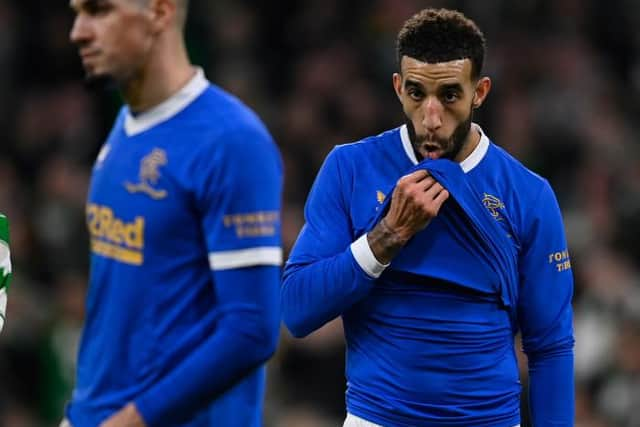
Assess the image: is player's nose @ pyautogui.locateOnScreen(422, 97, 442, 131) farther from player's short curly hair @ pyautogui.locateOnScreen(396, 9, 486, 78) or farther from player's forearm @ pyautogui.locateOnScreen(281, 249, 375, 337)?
player's forearm @ pyautogui.locateOnScreen(281, 249, 375, 337)

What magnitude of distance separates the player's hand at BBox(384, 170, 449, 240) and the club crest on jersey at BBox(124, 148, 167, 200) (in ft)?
2.65

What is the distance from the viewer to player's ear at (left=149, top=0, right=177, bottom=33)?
359 centimetres

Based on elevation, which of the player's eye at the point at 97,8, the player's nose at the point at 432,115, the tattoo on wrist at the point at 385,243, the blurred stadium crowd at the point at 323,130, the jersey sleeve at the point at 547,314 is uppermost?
the player's eye at the point at 97,8

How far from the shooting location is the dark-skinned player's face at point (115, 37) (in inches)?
141

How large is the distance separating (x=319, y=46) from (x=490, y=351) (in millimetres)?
7452

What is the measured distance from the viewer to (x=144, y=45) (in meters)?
3.58

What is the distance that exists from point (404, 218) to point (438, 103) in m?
0.35

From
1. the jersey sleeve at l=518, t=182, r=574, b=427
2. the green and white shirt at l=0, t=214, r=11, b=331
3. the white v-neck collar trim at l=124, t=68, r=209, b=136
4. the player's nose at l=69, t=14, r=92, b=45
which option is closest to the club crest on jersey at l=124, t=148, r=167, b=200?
the white v-neck collar trim at l=124, t=68, r=209, b=136

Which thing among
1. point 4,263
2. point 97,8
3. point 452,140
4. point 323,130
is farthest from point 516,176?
point 323,130

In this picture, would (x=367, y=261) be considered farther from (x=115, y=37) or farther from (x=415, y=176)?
(x=115, y=37)

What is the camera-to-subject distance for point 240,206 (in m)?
3.41

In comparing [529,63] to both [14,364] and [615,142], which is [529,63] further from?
[14,364]

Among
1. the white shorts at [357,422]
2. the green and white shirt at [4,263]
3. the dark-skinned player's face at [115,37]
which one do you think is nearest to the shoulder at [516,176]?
the white shorts at [357,422]

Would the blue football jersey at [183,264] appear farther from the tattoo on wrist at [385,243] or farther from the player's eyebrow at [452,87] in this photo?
the player's eyebrow at [452,87]
